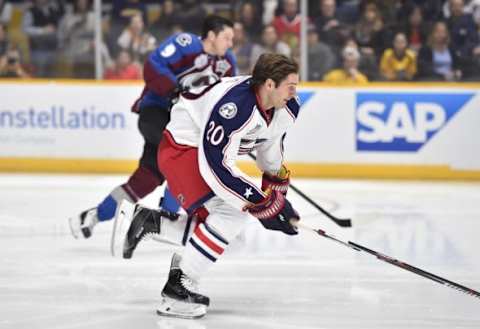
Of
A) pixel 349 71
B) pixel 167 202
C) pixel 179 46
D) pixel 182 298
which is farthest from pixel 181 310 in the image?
pixel 349 71

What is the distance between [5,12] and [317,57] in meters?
2.28

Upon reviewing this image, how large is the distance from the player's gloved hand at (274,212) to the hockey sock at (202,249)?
0.17 m

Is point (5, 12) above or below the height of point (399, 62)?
above

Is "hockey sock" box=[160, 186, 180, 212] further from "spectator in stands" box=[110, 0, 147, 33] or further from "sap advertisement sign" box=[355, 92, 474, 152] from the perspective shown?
"spectator in stands" box=[110, 0, 147, 33]

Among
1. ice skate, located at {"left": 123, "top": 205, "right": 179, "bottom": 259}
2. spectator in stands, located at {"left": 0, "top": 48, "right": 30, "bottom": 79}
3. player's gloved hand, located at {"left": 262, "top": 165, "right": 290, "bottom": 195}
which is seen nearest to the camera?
player's gloved hand, located at {"left": 262, "top": 165, "right": 290, "bottom": 195}

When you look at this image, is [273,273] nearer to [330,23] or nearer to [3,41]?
[330,23]

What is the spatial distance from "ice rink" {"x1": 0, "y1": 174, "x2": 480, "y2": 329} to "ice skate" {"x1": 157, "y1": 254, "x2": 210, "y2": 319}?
0.04 meters

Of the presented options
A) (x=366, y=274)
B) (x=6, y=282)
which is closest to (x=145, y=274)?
(x=6, y=282)

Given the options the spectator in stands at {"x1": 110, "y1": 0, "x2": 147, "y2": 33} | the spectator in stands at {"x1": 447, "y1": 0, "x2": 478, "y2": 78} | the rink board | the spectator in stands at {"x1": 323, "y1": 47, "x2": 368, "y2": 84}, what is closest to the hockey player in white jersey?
the rink board

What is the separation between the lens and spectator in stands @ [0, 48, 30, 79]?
742cm

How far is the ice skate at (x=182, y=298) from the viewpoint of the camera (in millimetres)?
3441

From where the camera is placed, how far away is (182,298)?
11.3 feet

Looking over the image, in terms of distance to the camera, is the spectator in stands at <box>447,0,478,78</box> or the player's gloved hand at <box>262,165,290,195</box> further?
the spectator in stands at <box>447,0,478,78</box>

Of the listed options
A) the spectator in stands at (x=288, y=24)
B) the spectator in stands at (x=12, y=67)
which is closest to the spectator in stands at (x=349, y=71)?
the spectator in stands at (x=288, y=24)
